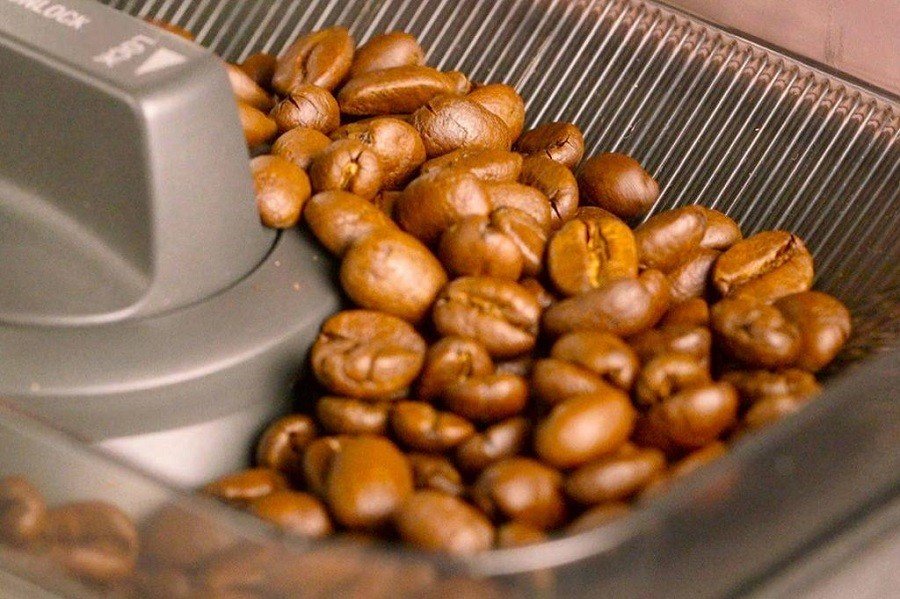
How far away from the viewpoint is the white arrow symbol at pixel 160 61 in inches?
30.7

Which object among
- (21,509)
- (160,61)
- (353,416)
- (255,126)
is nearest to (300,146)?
(255,126)

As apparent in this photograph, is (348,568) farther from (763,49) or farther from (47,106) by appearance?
(763,49)

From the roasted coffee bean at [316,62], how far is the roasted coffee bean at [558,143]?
163 millimetres

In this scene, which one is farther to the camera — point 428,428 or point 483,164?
point 483,164

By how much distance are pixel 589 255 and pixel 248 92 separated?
34cm

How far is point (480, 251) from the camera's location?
815mm

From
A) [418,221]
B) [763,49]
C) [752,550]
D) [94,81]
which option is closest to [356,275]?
[418,221]

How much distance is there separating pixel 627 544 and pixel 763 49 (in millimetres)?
630

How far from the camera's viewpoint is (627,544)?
0.56 meters

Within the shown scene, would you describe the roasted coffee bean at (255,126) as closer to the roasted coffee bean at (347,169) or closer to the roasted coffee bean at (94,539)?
the roasted coffee bean at (347,169)

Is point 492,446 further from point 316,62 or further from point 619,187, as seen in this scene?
point 316,62

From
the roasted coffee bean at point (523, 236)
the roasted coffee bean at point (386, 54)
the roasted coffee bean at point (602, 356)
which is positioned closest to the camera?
the roasted coffee bean at point (602, 356)

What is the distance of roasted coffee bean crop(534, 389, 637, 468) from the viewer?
0.68 metres

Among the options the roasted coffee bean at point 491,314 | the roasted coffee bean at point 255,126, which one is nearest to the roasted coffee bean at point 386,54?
the roasted coffee bean at point 255,126
